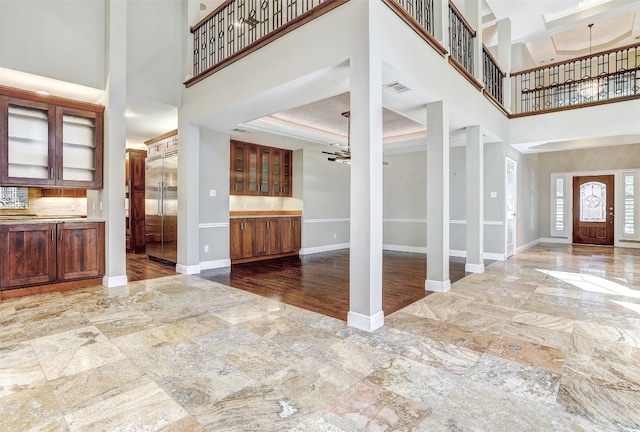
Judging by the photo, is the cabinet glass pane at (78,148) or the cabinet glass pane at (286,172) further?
the cabinet glass pane at (286,172)

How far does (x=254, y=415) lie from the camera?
5.60ft

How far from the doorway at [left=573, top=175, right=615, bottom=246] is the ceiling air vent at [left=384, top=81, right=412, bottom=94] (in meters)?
8.92

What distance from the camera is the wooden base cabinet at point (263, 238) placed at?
6.39 meters

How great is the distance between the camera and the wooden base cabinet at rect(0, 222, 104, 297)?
3.91 metres

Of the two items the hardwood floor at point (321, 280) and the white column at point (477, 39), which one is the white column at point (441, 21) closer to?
the white column at point (477, 39)

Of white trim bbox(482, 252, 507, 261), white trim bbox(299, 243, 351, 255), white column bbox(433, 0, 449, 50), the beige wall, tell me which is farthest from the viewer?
the beige wall

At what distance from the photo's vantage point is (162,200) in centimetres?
647

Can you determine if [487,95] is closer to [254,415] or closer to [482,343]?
[482,343]

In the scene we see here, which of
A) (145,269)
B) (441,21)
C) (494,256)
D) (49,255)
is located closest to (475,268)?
(494,256)

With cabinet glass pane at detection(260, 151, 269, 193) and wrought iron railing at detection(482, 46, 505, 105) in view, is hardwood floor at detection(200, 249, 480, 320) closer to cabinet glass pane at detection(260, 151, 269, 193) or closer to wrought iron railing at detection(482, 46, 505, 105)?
cabinet glass pane at detection(260, 151, 269, 193)

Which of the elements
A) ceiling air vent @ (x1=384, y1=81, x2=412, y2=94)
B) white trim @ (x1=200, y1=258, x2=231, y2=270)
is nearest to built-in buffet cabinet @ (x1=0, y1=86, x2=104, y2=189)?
white trim @ (x1=200, y1=258, x2=231, y2=270)

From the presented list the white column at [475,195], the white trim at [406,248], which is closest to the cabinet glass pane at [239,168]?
the white trim at [406,248]

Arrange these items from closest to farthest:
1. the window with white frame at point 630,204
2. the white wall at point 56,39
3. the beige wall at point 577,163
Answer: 1. the white wall at point 56,39
2. the window with white frame at point 630,204
3. the beige wall at point 577,163

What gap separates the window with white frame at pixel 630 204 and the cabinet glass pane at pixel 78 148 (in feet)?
40.6
